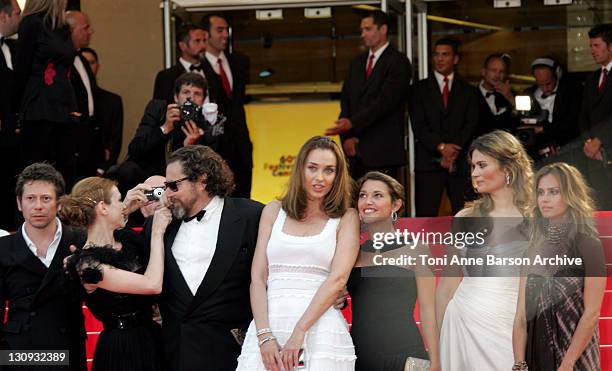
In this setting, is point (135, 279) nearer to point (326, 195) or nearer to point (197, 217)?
point (197, 217)

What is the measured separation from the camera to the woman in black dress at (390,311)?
547cm

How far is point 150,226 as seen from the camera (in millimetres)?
5770

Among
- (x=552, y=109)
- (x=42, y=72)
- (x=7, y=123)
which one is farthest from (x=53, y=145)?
(x=552, y=109)

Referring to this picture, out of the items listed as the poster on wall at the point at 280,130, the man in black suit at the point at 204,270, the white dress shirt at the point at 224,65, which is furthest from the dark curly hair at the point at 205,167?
the poster on wall at the point at 280,130

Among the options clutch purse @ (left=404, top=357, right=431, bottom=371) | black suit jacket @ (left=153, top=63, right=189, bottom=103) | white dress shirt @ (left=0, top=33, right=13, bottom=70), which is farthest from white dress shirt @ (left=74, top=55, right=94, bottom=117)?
clutch purse @ (left=404, top=357, right=431, bottom=371)

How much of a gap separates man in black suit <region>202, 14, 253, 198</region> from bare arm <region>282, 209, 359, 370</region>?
11.9 feet

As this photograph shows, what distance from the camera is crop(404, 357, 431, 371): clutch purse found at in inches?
213

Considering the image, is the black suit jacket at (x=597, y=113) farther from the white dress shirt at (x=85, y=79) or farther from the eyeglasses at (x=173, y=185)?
the eyeglasses at (x=173, y=185)

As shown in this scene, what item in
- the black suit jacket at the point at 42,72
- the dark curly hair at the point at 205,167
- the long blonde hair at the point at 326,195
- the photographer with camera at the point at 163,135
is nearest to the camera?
the long blonde hair at the point at 326,195

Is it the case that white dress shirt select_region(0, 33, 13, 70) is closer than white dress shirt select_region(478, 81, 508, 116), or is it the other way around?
white dress shirt select_region(0, 33, 13, 70)

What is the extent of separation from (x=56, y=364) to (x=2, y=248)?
0.59 metres

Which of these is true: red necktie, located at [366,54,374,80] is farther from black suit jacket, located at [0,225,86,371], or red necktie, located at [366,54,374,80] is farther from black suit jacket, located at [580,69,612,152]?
black suit jacket, located at [0,225,86,371]

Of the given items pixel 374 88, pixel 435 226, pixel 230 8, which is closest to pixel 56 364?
pixel 435 226

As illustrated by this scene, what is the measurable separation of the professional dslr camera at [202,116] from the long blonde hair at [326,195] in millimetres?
2410
